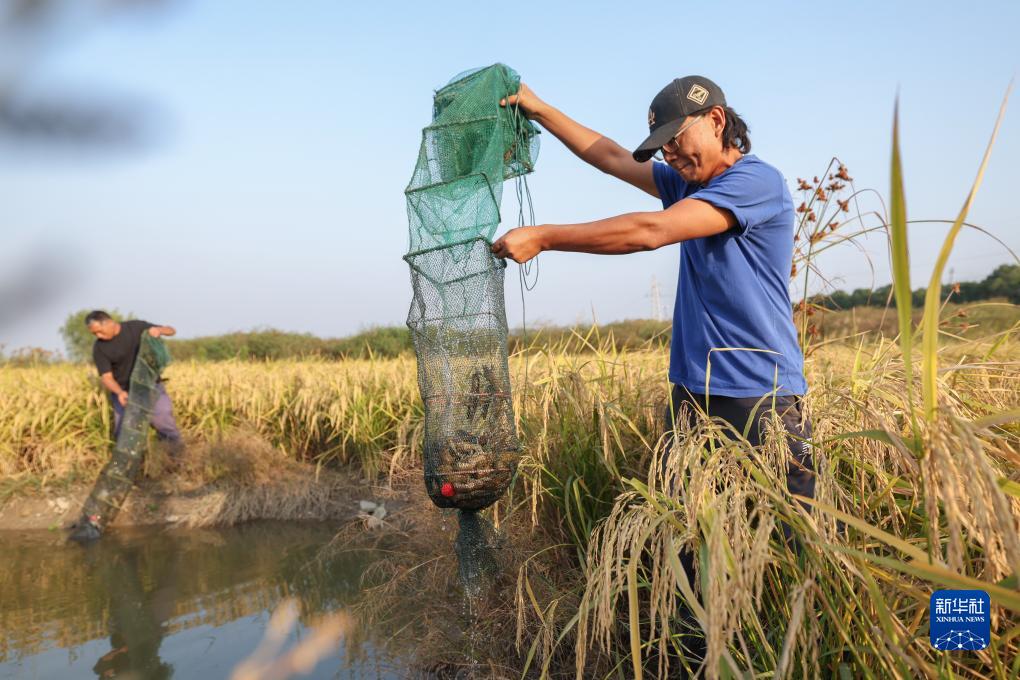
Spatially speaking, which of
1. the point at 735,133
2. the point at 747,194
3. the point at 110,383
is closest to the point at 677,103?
the point at 735,133

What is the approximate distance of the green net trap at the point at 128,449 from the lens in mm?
5750

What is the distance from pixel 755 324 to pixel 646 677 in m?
1.23

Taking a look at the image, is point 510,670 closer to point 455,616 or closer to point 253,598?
point 455,616

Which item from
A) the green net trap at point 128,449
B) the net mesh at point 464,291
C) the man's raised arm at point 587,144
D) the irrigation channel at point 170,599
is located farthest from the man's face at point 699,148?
the green net trap at point 128,449

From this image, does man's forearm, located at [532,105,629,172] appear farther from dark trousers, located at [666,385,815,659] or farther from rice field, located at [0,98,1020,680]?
dark trousers, located at [666,385,815,659]

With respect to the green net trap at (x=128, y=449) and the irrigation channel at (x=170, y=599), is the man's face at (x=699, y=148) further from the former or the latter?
the green net trap at (x=128, y=449)

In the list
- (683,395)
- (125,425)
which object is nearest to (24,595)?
(125,425)

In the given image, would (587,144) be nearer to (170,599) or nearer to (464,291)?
(464,291)

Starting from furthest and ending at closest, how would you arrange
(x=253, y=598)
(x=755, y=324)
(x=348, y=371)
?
(x=348, y=371)
(x=253, y=598)
(x=755, y=324)

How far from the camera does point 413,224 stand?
102 inches

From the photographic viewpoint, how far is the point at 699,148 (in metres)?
2.23

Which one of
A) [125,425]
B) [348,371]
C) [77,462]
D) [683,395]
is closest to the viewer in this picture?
[683,395]

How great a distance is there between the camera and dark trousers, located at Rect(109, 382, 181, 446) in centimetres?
645

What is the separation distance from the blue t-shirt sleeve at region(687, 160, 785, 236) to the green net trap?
19.1 feet
